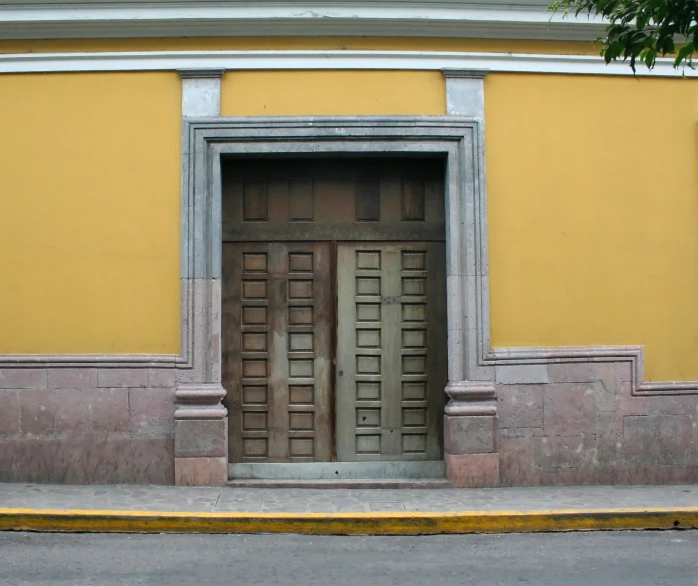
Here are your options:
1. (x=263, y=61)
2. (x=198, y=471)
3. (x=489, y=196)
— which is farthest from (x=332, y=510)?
(x=263, y=61)

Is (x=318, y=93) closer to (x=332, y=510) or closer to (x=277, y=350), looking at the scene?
(x=277, y=350)

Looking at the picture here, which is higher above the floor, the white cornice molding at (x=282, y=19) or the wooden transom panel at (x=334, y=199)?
the white cornice molding at (x=282, y=19)

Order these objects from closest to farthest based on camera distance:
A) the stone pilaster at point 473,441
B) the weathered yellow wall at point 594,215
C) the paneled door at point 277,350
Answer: the stone pilaster at point 473,441 < the weathered yellow wall at point 594,215 < the paneled door at point 277,350

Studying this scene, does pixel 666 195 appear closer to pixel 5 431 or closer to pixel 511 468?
pixel 511 468

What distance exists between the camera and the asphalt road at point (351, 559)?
544 centimetres

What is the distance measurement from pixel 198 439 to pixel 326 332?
5.85 ft

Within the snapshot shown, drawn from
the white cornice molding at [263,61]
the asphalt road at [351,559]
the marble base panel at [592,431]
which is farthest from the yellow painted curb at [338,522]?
the white cornice molding at [263,61]

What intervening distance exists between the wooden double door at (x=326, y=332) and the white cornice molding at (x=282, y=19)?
1.47 metres

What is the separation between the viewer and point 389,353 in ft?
28.1

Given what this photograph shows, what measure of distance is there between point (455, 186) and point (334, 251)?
149cm

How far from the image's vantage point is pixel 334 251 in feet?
28.2

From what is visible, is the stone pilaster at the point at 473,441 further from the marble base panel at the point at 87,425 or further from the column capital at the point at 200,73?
the column capital at the point at 200,73

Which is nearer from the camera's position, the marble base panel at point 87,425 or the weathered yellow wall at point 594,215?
the marble base panel at point 87,425

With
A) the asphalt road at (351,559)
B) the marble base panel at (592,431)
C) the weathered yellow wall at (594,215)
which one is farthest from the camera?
the weathered yellow wall at (594,215)
